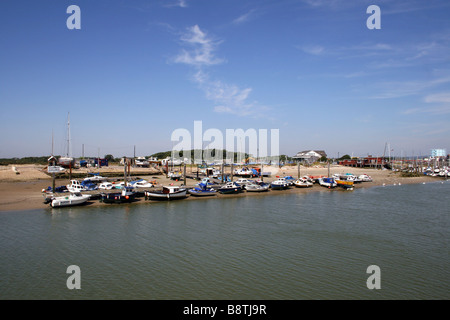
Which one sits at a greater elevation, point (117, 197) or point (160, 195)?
point (117, 197)

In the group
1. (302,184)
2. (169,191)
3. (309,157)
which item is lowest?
(302,184)

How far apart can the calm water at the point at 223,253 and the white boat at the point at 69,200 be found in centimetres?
146

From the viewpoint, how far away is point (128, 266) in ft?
60.6

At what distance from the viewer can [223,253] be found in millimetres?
20906

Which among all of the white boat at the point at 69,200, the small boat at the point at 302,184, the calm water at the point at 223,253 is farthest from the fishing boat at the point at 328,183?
the white boat at the point at 69,200

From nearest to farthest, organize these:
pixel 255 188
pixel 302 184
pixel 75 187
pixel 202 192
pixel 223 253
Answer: pixel 223 253 < pixel 75 187 < pixel 202 192 < pixel 255 188 < pixel 302 184

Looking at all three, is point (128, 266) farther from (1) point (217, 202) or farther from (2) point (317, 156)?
(2) point (317, 156)

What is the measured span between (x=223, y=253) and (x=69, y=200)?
25.5 metres

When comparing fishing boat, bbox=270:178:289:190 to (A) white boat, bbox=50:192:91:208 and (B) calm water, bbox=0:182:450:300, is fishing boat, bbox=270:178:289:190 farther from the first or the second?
(A) white boat, bbox=50:192:91:208

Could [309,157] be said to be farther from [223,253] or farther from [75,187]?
[223,253]

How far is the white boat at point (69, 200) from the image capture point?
115 feet

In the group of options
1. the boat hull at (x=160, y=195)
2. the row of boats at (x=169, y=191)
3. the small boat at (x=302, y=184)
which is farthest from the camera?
the small boat at (x=302, y=184)

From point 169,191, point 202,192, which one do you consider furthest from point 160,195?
point 202,192

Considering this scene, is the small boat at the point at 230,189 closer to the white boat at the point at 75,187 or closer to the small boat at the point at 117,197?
the small boat at the point at 117,197
